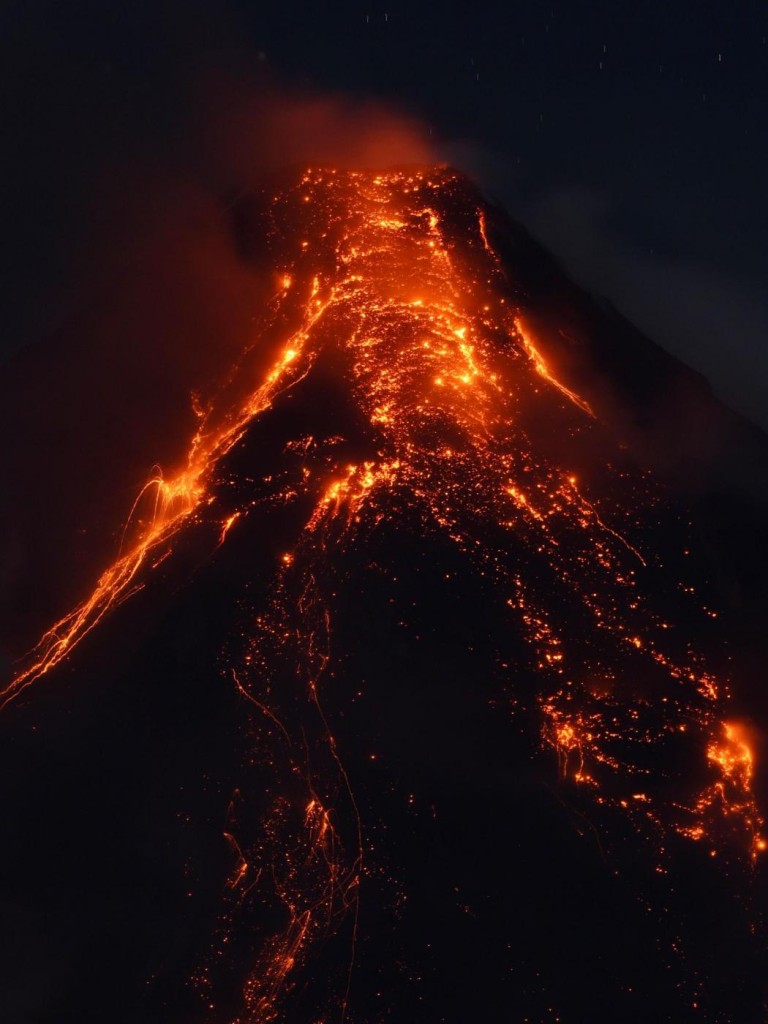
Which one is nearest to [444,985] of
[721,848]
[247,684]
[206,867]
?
[206,867]

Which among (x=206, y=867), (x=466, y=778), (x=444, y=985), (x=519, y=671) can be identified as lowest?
(x=206, y=867)

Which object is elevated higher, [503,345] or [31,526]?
[503,345]

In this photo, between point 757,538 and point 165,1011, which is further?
point 757,538

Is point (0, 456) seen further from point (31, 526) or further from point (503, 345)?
point (503, 345)

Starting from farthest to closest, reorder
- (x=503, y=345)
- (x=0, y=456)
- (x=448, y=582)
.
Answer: (x=0, y=456), (x=503, y=345), (x=448, y=582)

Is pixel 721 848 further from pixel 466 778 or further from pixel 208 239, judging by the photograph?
pixel 208 239

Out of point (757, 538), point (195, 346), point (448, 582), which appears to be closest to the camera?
point (448, 582)
